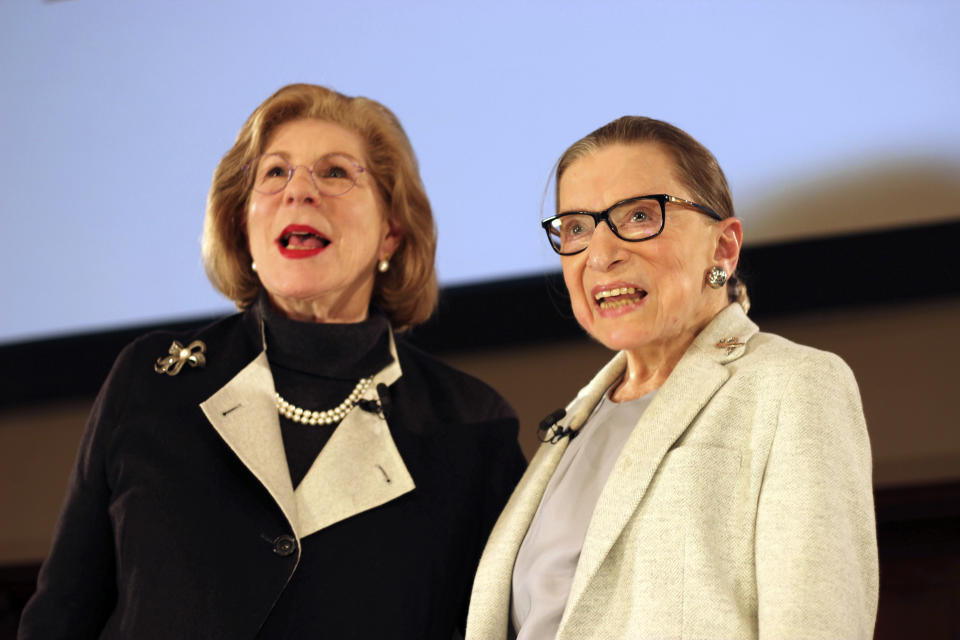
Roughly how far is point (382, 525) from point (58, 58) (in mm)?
2170

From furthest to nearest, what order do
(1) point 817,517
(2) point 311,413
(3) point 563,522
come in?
(2) point 311,413, (3) point 563,522, (1) point 817,517

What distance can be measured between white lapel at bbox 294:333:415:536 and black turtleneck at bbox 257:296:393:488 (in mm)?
57

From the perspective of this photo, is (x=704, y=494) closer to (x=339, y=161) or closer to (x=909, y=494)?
(x=339, y=161)

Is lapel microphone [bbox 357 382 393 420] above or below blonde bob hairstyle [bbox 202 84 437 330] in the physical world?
below

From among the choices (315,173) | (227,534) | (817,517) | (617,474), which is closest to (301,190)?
(315,173)

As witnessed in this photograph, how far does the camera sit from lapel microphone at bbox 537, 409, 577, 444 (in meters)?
1.79

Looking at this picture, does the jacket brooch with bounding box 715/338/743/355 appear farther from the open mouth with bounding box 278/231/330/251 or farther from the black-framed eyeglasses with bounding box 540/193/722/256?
the open mouth with bounding box 278/231/330/251

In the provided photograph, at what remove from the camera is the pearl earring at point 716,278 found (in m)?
1.62

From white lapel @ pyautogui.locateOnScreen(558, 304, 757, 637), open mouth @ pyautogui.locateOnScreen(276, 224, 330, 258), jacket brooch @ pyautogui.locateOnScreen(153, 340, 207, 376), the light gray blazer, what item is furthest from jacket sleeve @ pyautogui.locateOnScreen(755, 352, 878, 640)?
jacket brooch @ pyautogui.locateOnScreen(153, 340, 207, 376)

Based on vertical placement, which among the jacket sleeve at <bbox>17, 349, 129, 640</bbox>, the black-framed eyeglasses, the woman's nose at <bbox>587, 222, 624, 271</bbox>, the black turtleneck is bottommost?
the jacket sleeve at <bbox>17, 349, 129, 640</bbox>

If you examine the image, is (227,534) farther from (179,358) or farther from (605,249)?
(605,249)

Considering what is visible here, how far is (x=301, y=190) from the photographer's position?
6.62 feet

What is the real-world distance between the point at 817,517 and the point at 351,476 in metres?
Result: 0.93

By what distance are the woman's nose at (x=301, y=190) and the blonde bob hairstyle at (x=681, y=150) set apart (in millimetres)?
603
